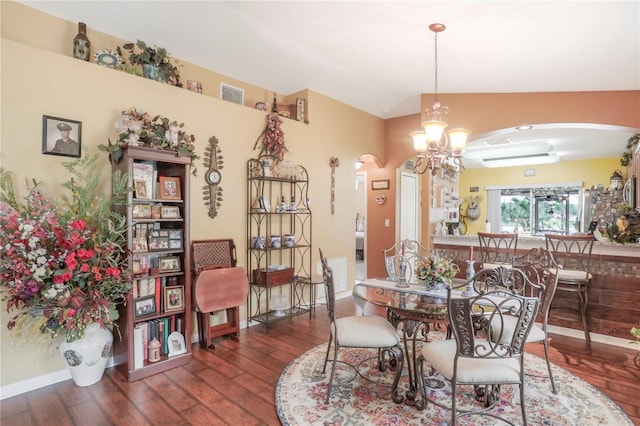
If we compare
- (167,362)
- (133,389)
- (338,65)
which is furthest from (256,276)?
(338,65)

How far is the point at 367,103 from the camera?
17.3ft

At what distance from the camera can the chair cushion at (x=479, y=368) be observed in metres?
1.94

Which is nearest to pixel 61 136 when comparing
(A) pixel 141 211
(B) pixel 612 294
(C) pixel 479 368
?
(A) pixel 141 211

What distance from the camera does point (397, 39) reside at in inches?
126

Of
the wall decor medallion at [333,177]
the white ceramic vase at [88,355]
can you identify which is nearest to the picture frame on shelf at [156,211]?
the white ceramic vase at [88,355]

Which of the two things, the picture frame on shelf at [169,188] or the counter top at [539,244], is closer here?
the picture frame on shelf at [169,188]

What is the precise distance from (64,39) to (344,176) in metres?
3.65

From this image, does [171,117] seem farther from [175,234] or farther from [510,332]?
[510,332]

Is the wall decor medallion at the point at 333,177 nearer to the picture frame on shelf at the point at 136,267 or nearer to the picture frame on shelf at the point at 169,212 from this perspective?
the picture frame on shelf at the point at 169,212

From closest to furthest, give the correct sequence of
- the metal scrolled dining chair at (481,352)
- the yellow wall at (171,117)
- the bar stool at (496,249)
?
the metal scrolled dining chair at (481,352)
the yellow wall at (171,117)
the bar stool at (496,249)

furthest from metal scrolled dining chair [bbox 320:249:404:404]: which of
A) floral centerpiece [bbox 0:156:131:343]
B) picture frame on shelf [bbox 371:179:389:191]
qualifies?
picture frame on shelf [bbox 371:179:389:191]

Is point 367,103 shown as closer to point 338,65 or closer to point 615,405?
point 338,65

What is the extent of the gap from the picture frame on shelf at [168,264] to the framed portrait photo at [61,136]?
110cm

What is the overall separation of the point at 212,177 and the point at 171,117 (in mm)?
710
